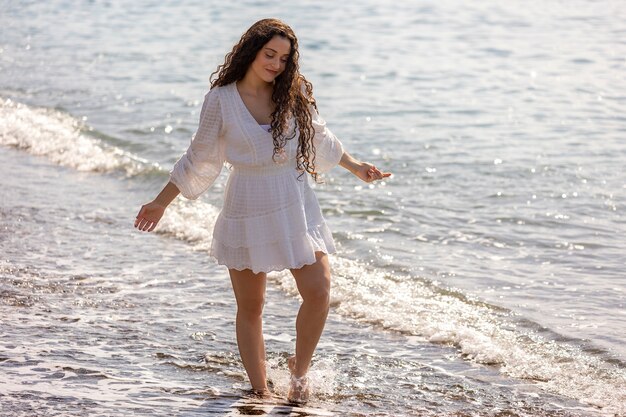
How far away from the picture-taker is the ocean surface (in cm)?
610

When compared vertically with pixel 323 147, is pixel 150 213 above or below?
below

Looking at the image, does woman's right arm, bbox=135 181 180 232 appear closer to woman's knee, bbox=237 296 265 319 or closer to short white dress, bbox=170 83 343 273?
short white dress, bbox=170 83 343 273

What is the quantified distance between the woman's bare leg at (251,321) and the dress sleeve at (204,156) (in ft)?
1.55

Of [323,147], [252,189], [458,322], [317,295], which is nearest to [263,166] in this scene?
[252,189]

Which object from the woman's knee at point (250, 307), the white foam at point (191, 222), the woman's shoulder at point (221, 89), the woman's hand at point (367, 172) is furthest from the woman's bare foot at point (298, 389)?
the white foam at point (191, 222)

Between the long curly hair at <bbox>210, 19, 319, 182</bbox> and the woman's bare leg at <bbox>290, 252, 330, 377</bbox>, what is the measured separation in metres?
0.49

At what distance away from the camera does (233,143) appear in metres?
5.40

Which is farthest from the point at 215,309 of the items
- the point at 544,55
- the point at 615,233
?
the point at 544,55

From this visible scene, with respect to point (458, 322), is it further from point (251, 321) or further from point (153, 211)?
point (153, 211)

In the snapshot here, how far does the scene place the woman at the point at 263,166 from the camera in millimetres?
5355

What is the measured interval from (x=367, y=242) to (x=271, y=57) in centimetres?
413

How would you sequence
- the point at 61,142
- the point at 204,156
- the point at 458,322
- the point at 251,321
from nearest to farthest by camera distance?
the point at 204,156 < the point at 251,321 < the point at 458,322 < the point at 61,142

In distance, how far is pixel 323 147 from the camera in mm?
5648

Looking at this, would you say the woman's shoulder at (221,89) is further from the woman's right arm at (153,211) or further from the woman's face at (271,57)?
the woman's right arm at (153,211)
